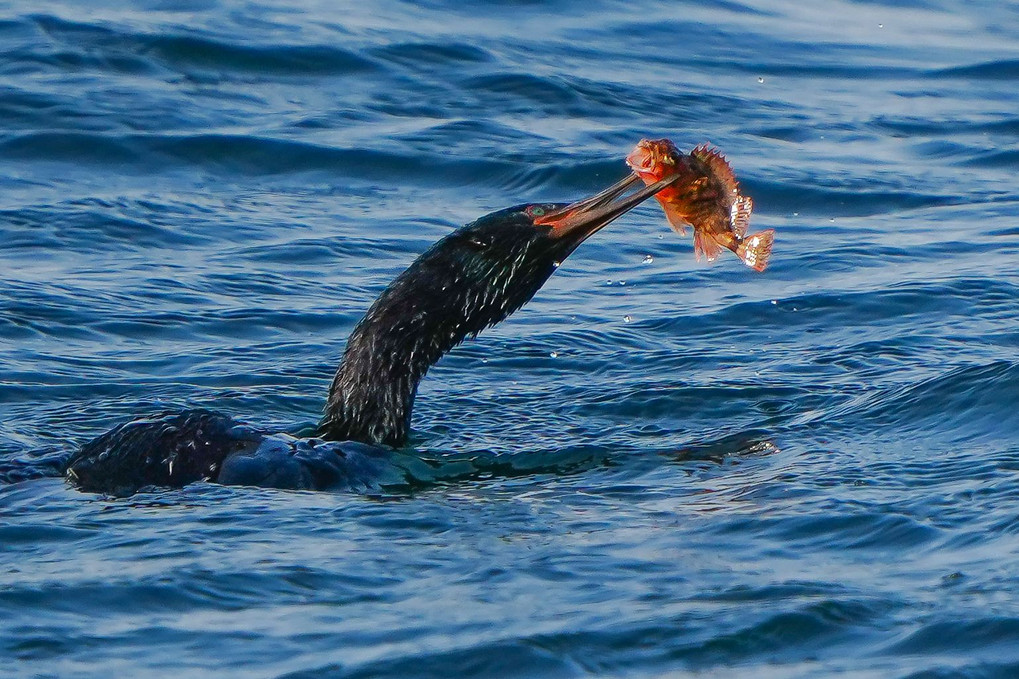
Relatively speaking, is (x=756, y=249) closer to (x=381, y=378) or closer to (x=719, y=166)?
(x=719, y=166)

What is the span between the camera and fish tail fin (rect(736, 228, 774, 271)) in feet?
20.2

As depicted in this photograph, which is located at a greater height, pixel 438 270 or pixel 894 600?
pixel 438 270

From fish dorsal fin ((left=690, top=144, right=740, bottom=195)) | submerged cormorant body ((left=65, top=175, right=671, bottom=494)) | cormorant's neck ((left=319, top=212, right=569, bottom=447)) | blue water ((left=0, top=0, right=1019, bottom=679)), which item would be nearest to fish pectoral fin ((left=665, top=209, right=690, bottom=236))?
fish dorsal fin ((left=690, top=144, right=740, bottom=195))

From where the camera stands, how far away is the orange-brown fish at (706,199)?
19.6 feet

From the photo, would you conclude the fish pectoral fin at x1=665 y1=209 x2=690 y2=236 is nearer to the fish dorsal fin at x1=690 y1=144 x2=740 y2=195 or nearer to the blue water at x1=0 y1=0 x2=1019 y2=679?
the fish dorsal fin at x1=690 y1=144 x2=740 y2=195

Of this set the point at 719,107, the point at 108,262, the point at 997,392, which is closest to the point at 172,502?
the point at 997,392

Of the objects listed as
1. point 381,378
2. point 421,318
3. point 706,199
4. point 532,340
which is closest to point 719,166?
point 706,199

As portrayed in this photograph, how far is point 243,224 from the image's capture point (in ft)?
32.1

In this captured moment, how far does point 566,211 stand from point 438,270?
19.9 inches

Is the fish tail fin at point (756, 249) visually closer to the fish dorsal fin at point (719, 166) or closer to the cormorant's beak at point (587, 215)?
the fish dorsal fin at point (719, 166)

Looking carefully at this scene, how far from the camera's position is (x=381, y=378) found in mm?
6051

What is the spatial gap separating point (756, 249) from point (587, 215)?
745 millimetres

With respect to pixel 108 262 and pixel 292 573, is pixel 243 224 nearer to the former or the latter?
pixel 108 262

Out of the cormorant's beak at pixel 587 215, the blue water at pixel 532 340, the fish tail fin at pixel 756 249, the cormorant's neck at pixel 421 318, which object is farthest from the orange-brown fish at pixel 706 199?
the blue water at pixel 532 340
